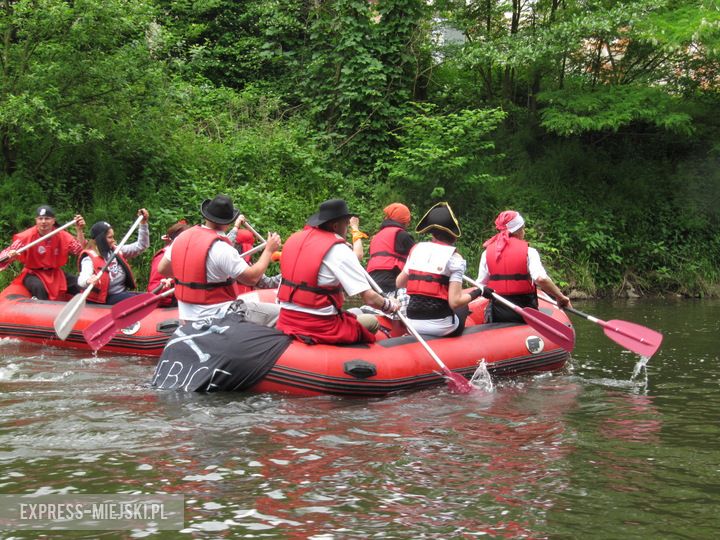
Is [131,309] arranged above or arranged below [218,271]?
below

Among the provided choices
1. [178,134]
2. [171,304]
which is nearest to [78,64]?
[178,134]

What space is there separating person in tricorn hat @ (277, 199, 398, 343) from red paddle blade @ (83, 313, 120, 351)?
173cm

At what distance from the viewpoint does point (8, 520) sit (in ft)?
12.9

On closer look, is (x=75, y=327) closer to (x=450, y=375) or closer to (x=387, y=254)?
(x=387, y=254)

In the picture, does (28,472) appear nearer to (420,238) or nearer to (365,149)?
(420,238)

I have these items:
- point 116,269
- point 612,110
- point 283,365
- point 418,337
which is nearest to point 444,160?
point 612,110

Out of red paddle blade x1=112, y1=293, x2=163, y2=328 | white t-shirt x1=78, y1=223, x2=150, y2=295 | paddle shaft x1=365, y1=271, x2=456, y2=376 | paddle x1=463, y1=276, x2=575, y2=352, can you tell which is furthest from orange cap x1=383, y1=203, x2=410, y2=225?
white t-shirt x1=78, y1=223, x2=150, y2=295

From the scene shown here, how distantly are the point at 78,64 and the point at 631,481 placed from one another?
10081 millimetres

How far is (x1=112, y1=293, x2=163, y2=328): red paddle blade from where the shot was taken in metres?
7.47

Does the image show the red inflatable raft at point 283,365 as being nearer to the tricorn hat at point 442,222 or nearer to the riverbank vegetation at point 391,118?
the tricorn hat at point 442,222

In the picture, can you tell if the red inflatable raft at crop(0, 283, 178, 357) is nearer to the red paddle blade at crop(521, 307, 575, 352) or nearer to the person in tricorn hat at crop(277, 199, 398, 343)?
the person in tricorn hat at crop(277, 199, 398, 343)

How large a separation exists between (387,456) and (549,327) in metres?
3.01

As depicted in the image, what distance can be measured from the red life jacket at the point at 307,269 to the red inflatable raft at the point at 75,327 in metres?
2.27

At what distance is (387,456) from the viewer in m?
4.98
